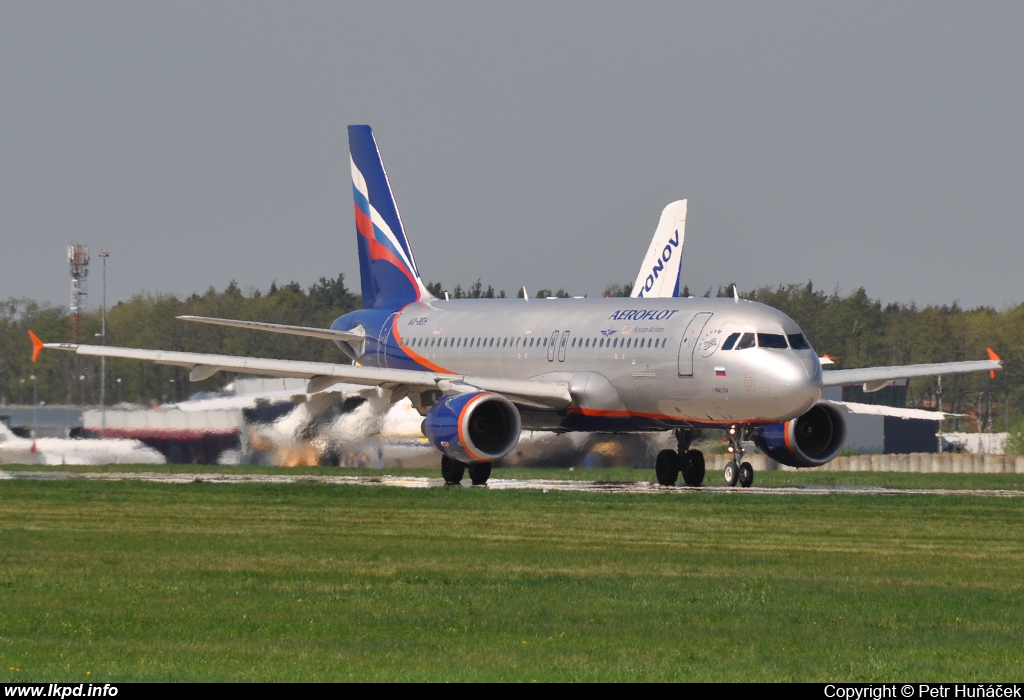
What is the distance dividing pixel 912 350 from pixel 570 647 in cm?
8621

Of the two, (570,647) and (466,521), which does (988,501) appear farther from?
(570,647)

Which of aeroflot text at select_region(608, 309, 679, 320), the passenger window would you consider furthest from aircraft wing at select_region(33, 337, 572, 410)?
the passenger window

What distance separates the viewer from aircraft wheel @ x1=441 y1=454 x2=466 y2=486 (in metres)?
38.2

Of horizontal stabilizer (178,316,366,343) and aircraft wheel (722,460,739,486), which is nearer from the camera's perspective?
aircraft wheel (722,460,739,486)

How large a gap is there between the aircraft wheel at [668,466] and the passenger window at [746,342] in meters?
5.09

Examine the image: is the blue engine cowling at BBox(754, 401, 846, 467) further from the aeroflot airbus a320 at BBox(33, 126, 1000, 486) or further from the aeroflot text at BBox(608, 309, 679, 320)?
the aeroflot text at BBox(608, 309, 679, 320)

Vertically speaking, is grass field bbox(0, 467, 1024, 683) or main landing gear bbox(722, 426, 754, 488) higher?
main landing gear bbox(722, 426, 754, 488)

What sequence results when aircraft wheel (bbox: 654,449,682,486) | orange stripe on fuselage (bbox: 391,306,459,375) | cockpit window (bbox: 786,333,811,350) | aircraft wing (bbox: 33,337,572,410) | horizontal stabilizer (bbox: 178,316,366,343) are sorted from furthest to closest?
orange stripe on fuselage (bbox: 391,306,459,375) < horizontal stabilizer (bbox: 178,316,366,343) < aircraft wheel (bbox: 654,449,682,486) < aircraft wing (bbox: 33,337,572,410) < cockpit window (bbox: 786,333,811,350)

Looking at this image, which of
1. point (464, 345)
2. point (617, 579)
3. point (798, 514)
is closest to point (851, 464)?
point (464, 345)

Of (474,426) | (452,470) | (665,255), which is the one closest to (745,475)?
(474,426)

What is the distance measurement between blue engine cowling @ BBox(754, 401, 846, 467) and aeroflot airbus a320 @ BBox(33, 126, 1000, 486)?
3cm

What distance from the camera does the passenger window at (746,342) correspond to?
34.5 metres
